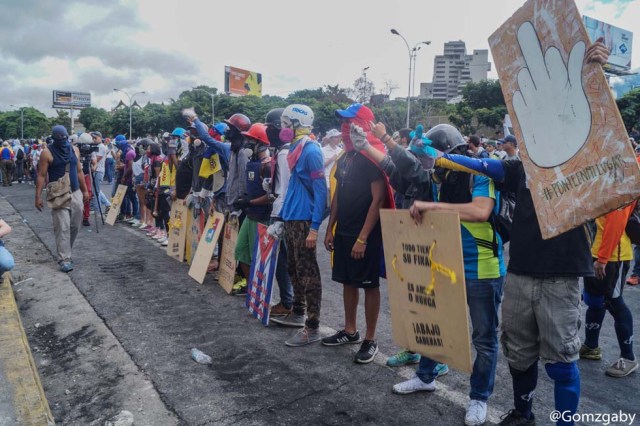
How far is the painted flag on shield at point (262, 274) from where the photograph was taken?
15.3 ft

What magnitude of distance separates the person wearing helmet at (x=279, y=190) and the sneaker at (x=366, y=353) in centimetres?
129

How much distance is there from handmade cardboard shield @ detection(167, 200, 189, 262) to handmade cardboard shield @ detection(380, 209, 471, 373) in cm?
461

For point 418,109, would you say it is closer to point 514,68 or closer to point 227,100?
point 227,100

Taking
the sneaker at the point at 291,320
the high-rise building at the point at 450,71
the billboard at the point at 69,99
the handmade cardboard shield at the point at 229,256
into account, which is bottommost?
the sneaker at the point at 291,320

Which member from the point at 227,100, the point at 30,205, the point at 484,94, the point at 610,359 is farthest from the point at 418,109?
the point at 610,359

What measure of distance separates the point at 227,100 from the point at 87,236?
5428 cm

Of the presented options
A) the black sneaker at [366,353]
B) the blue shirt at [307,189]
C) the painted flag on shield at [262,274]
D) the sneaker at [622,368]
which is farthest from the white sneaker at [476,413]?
the painted flag on shield at [262,274]

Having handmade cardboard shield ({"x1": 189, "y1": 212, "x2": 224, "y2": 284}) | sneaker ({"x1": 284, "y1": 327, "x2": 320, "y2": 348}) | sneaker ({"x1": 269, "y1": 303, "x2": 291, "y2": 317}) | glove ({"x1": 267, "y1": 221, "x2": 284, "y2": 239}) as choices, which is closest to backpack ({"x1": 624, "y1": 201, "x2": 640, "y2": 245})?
sneaker ({"x1": 284, "y1": 327, "x2": 320, "y2": 348})

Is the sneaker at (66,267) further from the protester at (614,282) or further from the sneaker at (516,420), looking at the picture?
the protester at (614,282)

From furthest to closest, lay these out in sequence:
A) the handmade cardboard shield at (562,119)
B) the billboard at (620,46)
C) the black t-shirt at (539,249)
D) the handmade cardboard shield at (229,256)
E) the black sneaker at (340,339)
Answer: the billboard at (620,46)
the handmade cardboard shield at (229,256)
the black sneaker at (340,339)
the black t-shirt at (539,249)
the handmade cardboard shield at (562,119)

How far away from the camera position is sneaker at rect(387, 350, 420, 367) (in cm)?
380

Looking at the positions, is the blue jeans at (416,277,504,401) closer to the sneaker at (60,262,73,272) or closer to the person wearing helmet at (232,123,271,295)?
the person wearing helmet at (232,123,271,295)

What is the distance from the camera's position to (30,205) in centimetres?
1349

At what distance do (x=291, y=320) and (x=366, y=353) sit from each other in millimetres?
1134
